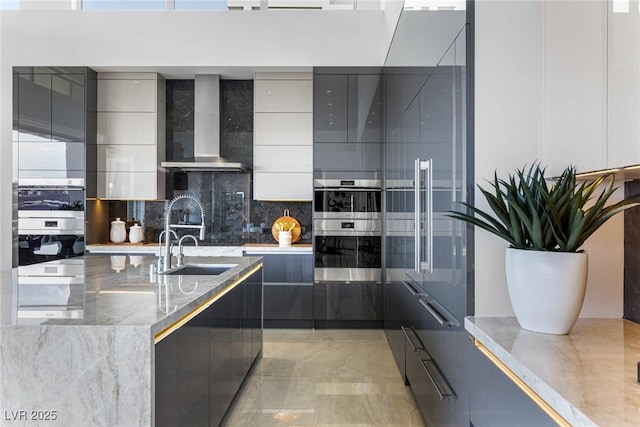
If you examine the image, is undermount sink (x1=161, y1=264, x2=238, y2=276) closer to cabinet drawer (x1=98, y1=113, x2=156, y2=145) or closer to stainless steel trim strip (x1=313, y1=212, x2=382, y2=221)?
stainless steel trim strip (x1=313, y1=212, x2=382, y2=221)

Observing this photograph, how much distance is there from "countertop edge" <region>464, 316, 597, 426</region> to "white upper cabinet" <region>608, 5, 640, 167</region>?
658 mm

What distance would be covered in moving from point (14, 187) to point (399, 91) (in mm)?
4347

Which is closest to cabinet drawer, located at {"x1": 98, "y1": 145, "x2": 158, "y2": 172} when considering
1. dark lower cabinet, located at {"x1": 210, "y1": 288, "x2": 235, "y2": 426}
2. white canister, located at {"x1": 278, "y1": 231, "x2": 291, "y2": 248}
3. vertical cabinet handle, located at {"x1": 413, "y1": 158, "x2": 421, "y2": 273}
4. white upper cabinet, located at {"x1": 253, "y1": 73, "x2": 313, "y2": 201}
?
white upper cabinet, located at {"x1": 253, "y1": 73, "x2": 313, "y2": 201}

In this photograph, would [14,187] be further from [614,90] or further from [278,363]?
[614,90]

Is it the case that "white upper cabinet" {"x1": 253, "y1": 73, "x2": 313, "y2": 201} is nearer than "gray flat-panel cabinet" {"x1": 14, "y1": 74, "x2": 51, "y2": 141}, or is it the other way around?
"gray flat-panel cabinet" {"x1": 14, "y1": 74, "x2": 51, "y2": 141}

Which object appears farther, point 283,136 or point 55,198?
point 283,136

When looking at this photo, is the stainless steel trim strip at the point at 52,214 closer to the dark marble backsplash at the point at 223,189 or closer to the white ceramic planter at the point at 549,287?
the dark marble backsplash at the point at 223,189

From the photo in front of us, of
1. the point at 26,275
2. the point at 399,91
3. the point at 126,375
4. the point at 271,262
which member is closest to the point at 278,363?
the point at 271,262

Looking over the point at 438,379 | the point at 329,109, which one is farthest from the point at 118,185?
the point at 438,379

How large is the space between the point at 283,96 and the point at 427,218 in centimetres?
285

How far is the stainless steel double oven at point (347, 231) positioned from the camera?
4.15m

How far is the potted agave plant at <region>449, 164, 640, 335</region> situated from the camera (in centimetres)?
120

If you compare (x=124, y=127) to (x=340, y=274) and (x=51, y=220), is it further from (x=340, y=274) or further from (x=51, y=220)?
(x=340, y=274)

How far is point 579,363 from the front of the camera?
101cm
